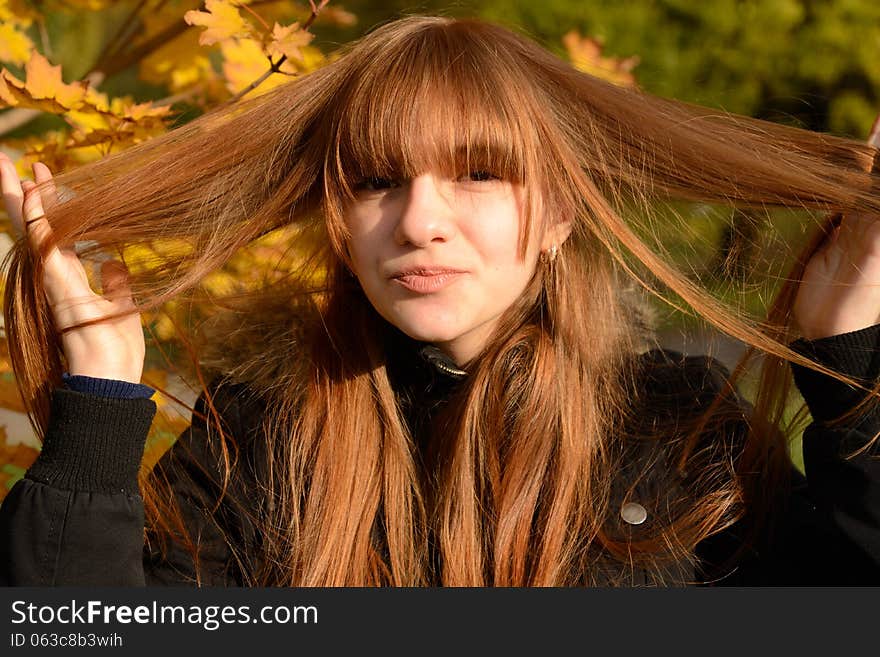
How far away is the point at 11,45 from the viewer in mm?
2145

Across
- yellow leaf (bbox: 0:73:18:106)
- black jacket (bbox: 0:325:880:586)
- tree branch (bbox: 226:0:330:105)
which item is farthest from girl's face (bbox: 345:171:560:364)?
yellow leaf (bbox: 0:73:18:106)

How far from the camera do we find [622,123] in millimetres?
1798

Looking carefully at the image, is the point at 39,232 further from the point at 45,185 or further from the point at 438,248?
the point at 438,248

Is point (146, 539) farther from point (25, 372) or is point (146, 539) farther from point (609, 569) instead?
point (609, 569)

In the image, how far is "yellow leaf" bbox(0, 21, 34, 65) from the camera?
2.11 m

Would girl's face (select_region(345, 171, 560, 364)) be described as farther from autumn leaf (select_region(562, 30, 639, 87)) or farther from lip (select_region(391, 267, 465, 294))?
autumn leaf (select_region(562, 30, 639, 87))

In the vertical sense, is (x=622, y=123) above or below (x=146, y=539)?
above

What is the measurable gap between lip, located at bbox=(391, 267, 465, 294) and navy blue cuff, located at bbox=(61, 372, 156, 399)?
47 cm

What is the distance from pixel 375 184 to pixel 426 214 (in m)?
0.13

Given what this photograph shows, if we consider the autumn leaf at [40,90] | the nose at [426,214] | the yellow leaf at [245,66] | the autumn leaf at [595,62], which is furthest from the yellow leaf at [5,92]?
the autumn leaf at [595,62]

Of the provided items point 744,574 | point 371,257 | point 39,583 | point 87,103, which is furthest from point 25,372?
point 744,574

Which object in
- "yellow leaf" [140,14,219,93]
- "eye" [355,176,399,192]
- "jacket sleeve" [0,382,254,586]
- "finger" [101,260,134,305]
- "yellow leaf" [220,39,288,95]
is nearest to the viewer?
"jacket sleeve" [0,382,254,586]

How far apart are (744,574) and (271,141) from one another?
44.2 inches

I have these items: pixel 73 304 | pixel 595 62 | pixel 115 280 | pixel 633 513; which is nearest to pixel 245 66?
pixel 115 280
